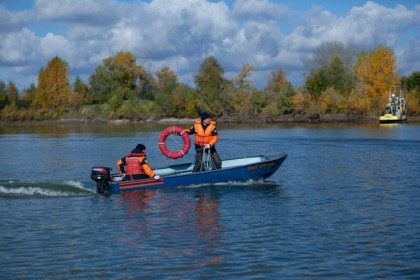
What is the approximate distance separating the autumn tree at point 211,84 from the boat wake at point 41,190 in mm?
80100

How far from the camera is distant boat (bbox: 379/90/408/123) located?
76125mm

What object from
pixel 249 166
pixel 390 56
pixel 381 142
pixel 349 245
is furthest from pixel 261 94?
pixel 349 245

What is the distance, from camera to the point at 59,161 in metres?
30.2

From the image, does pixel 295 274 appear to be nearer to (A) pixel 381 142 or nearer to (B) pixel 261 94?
(A) pixel 381 142

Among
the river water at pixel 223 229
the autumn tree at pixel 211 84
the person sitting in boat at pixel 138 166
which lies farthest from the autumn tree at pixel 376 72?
the person sitting in boat at pixel 138 166

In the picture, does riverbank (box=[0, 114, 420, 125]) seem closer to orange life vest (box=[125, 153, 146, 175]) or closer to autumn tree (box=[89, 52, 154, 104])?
autumn tree (box=[89, 52, 154, 104])

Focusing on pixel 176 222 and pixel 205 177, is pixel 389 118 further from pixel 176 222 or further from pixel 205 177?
pixel 176 222

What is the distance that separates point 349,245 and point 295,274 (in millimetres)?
2276

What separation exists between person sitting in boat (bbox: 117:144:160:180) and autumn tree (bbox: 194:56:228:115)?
265 feet

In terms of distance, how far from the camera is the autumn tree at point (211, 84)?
10031 centimetres

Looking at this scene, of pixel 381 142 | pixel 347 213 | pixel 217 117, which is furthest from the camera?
pixel 217 117

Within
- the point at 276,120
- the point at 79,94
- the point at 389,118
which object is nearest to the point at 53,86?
the point at 79,94

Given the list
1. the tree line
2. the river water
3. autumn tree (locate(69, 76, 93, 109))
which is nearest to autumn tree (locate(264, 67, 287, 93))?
the tree line

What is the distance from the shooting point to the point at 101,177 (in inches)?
693
